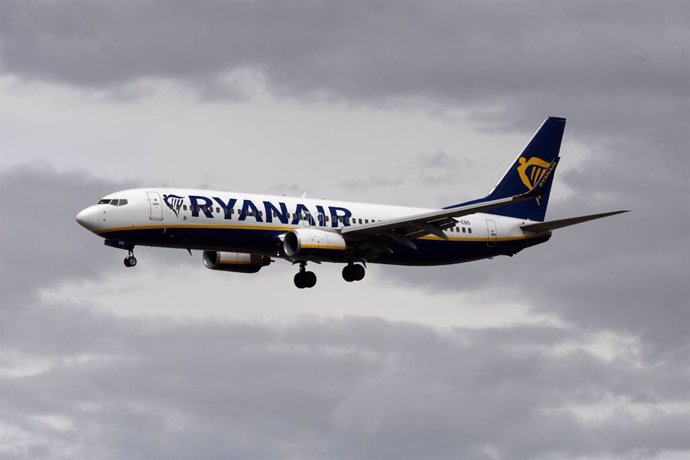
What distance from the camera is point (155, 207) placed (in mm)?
81062

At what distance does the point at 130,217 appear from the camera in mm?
80625

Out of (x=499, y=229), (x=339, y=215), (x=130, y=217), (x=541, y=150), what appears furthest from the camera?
(x=541, y=150)

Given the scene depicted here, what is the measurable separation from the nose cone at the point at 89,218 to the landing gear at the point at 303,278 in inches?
549

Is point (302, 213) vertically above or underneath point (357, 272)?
above

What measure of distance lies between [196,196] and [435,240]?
16136mm

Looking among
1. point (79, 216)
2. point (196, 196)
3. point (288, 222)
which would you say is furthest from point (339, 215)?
point (79, 216)

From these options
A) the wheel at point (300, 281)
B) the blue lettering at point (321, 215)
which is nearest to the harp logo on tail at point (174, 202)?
the blue lettering at point (321, 215)

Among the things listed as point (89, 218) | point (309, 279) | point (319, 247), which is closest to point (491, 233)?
point (309, 279)

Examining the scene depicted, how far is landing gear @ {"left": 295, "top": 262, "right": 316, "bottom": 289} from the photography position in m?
89.4

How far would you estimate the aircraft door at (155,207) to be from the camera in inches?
3184

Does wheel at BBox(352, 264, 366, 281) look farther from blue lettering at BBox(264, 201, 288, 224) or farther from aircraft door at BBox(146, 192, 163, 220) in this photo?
aircraft door at BBox(146, 192, 163, 220)

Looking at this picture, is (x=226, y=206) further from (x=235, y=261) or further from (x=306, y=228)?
(x=235, y=261)

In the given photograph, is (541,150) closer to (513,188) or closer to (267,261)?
(513,188)

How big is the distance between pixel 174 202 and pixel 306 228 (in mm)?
7989
